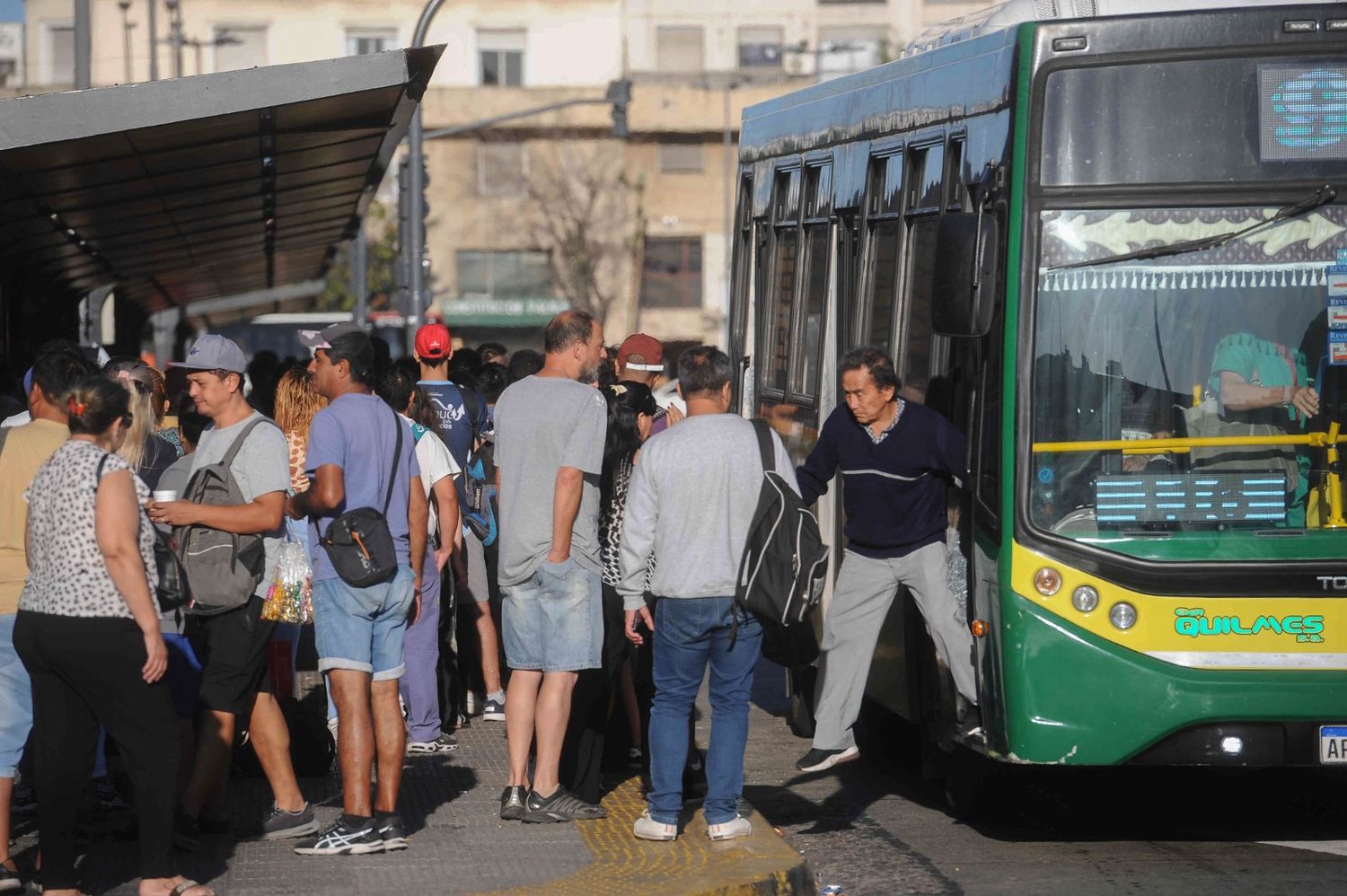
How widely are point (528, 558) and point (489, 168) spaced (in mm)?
53334

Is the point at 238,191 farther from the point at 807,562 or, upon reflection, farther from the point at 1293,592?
the point at 1293,592

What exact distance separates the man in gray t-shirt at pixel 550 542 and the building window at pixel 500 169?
52.9 m

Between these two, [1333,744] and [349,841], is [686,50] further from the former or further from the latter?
[349,841]

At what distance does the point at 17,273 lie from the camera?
51.5ft

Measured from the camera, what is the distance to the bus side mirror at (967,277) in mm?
7398

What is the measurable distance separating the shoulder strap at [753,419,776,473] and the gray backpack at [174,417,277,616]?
5.91 ft

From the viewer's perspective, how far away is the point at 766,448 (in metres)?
7.32

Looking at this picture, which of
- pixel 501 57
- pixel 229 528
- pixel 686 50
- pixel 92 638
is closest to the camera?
pixel 92 638

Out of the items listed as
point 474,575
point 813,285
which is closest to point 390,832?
point 474,575

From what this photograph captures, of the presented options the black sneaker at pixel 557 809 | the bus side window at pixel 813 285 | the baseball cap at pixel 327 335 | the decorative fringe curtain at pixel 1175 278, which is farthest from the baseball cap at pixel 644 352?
the decorative fringe curtain at pixel 1175 278

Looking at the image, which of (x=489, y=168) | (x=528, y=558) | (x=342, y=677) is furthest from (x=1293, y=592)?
(x=489, y=168)

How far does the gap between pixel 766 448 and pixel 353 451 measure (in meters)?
1.48

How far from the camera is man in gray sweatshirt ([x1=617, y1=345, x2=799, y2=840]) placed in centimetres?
726

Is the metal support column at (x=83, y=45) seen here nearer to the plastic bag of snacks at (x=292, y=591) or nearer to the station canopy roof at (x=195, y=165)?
the station canopy roof at (x=195, y=165)
